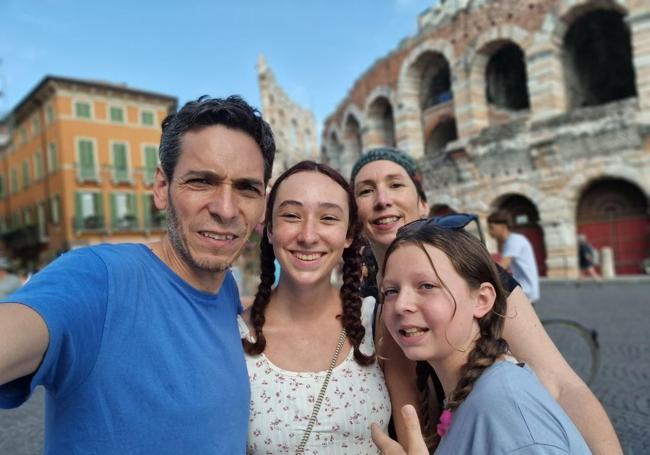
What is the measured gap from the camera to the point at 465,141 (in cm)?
1609

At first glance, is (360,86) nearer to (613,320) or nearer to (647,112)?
(647,112)

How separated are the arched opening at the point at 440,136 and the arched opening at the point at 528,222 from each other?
427cm

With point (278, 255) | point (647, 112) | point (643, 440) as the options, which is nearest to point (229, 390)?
point (278, 255)

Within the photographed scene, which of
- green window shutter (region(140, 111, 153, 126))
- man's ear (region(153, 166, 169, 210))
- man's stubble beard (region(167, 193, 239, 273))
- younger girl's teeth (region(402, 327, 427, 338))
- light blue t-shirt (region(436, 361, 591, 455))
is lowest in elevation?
light blue t-shirt (region(436, 361, 591, 455))

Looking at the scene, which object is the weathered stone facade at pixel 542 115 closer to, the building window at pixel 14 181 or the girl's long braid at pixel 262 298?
the girl's long braid at pixel 262 298

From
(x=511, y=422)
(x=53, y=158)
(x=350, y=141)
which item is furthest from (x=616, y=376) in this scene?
(x=53, y=158)

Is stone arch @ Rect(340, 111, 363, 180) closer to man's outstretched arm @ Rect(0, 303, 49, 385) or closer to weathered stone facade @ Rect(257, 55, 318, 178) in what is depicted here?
weathered stone facade @ Rect(257, 55, 318, 178)

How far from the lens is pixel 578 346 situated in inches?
261

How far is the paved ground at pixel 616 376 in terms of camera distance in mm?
4055

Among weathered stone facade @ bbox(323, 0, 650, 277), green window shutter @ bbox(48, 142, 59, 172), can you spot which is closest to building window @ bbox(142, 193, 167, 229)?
green window shutter @ bbox(48, 142, 59, 172)

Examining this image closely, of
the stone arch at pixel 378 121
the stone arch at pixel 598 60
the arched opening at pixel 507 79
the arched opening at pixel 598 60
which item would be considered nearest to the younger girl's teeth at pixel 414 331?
the stone arch at pixel 598 60

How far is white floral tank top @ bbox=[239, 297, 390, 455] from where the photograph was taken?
1.72 m

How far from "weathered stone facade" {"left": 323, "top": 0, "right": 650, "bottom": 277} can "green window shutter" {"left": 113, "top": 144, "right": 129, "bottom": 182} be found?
58.2ft

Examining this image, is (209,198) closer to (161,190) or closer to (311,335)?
(161,190)
